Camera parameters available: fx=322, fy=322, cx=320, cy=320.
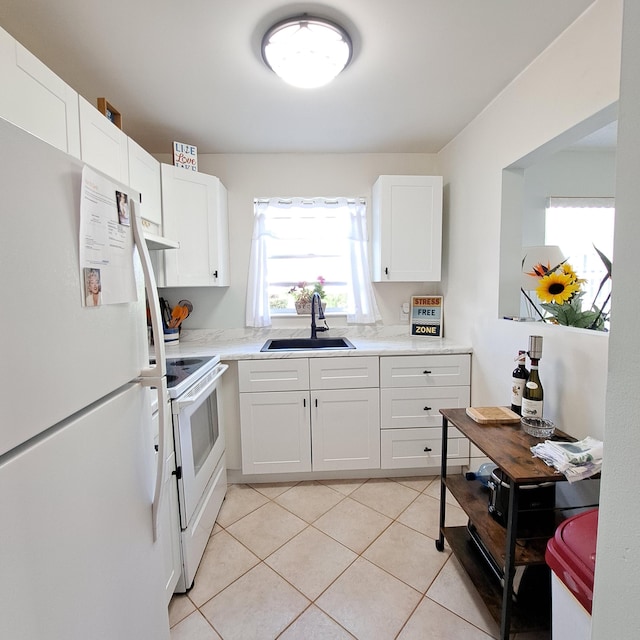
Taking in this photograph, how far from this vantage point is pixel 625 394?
46 cm

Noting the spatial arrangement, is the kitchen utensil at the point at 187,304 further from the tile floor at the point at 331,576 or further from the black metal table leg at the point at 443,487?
the black metal table leg at the point at 443,487

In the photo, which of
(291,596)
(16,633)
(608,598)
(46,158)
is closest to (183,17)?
(46,158)

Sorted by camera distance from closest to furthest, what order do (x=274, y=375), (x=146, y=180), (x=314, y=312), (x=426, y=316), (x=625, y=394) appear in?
(x=625, y=394) < (x=146, y=180) < (x=274, y=375) < (x=314, y=312) < (x=426, y=316)

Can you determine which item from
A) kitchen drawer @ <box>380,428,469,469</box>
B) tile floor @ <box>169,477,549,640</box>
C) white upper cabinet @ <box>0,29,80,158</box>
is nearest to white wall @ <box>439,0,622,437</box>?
kitchen drawer @ <box>380,428,469,469</box>

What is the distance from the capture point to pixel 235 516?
75.2 inches

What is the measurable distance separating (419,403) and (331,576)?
1122 mm

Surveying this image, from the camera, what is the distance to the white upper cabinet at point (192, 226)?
2168 mm

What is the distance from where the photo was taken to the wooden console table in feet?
3.43

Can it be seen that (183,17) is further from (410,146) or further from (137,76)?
(410,146)

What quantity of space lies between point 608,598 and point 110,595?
91 centimetres

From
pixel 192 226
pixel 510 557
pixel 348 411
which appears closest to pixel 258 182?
pixel 192 226

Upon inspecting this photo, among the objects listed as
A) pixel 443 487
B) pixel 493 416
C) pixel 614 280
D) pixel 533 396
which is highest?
pixel 614 280

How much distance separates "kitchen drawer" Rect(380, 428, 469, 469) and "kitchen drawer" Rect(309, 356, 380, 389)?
40 cm

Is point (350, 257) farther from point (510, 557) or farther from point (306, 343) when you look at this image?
point (510, 557)
